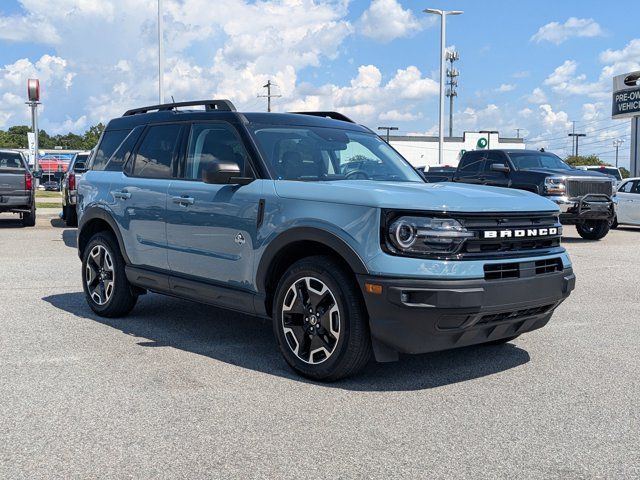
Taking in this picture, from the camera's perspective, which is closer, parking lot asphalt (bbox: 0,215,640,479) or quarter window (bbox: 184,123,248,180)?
parking lot asphalt (bbox: 0,215,640,479)

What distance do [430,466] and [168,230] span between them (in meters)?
3.38

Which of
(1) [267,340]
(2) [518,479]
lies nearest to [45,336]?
(1) [267,340]

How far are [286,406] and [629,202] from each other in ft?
56.4

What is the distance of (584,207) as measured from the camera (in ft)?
48.9

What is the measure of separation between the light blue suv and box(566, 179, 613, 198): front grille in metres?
A: 9.48

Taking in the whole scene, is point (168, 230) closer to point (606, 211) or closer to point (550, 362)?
point (550, 362)

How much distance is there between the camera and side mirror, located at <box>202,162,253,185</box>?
17.0 feet

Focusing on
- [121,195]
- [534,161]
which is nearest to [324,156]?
[121,195]

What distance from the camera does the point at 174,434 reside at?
3.88m

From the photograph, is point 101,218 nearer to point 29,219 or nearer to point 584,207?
point 584,207

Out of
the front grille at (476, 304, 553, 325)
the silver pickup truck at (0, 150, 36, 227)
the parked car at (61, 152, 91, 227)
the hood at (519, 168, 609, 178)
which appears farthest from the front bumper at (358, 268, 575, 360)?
the silver pickup truck at (0, 150, 36, 227)

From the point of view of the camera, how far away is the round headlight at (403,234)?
4410mm

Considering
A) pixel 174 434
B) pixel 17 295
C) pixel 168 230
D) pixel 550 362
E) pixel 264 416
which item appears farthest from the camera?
pixel 17 295

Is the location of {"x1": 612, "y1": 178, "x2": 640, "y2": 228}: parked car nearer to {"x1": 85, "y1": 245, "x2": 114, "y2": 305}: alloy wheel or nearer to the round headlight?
{"x1": 85, "y1": 245, "x2": 114, "y2": 305}: alloy wheel
